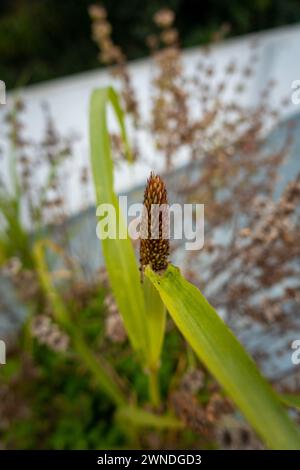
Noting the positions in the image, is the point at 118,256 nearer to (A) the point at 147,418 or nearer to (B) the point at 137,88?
(A) the point at 147,418

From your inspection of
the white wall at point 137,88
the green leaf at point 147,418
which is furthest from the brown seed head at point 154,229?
the white wall at point 137,88

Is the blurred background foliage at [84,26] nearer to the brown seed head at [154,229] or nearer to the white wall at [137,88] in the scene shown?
the white wall at [137,88]

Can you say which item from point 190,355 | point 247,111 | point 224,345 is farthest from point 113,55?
point 224,345

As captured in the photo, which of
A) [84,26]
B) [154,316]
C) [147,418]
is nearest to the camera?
[154,316]

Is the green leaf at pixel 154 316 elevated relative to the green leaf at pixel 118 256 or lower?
lower

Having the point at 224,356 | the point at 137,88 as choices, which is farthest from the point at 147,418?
the point at 137,88

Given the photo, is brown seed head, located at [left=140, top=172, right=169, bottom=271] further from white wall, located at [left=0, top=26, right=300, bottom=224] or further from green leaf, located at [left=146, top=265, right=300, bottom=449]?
white wall, located at [left=0, top=26, right=300, bottom=224]
